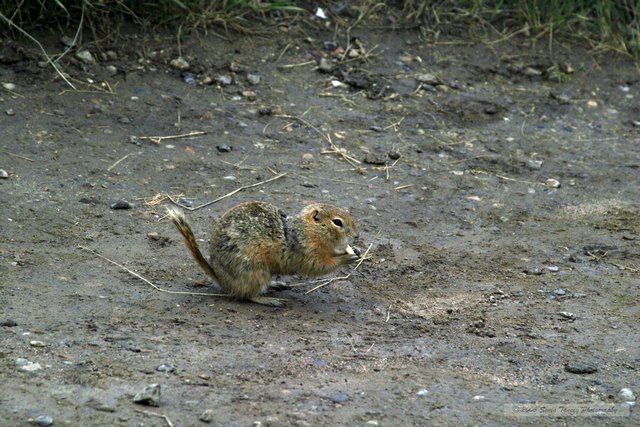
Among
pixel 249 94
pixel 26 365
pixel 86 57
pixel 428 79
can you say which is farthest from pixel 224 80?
pixel 26 365

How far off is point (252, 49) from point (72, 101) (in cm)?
169

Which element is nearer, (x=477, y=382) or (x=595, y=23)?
(x=477, y=382)

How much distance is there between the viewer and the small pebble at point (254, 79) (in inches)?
306

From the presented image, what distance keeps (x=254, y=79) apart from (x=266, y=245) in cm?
299

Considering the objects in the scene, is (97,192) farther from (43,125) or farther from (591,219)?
(591,219)

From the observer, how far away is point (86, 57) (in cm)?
751

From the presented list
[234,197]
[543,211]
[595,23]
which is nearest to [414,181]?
[543,211]

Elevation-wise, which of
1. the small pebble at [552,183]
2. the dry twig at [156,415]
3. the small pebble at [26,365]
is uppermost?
the dry twig at [156,415]

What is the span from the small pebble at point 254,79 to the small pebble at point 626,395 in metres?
4.32

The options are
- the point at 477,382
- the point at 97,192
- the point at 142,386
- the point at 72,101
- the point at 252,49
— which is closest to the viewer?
the point at 142,386

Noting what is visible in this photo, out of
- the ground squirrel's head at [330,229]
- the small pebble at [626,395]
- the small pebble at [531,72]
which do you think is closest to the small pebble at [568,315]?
the small pebble at [626,395]

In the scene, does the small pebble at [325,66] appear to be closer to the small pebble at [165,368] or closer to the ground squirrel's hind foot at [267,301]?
the ground squirrel's hind foot at [267,301]

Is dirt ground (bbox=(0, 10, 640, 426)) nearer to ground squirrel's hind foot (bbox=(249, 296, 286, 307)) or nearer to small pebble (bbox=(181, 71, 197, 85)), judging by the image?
small pebble (bbox=(181, 71, 197, 85))

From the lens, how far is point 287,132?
7.32m
